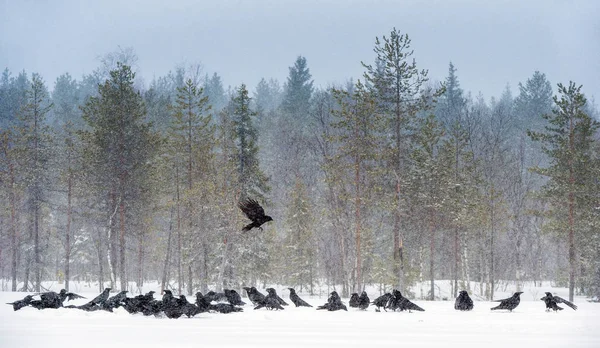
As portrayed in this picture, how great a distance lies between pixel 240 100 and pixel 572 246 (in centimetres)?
1919

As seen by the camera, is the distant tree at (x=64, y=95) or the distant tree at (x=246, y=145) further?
the distant tree at (x=64, y=95)

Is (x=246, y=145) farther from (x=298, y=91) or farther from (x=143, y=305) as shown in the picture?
(x=298, y=91)

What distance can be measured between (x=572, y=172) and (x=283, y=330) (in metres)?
23.4

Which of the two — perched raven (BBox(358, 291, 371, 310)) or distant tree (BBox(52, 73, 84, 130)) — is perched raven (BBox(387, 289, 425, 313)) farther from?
distant tree (BBox(52, 73, 84, 130))

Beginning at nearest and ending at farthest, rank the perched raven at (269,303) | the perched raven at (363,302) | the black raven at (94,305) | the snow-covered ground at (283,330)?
the snow-covered ground at (283,330), the black raven at (94,305), the perched raven at (269,303), the perched raven at (363,302)

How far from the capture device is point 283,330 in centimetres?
1104

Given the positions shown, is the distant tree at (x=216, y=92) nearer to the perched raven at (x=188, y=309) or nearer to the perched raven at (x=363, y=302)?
the perched raven at (x=363, y=302)

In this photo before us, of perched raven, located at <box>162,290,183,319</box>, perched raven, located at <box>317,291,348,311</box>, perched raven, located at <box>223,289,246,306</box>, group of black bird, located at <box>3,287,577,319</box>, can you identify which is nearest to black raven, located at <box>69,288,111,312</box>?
group of black bird, located at <box>3,287,577,319</box>

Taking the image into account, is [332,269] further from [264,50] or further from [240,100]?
[264,50]

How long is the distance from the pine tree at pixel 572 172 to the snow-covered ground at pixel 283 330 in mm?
15982

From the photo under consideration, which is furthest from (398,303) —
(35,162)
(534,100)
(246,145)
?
(534,100)

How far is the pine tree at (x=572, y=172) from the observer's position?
95.0 ft

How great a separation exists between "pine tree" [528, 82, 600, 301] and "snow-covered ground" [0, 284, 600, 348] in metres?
16.0

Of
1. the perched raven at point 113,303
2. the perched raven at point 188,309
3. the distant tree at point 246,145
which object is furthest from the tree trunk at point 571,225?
the perched raven at point 113,303
